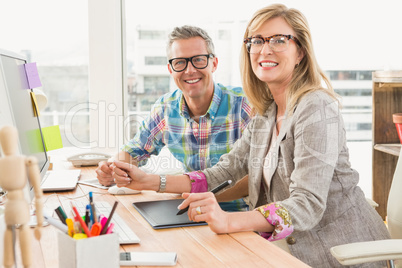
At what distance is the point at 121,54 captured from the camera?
9.53 ft

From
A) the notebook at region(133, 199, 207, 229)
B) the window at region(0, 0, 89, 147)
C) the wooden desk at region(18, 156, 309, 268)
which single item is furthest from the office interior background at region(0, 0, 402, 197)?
the wooden desk at region(18, 156, 309, 268)

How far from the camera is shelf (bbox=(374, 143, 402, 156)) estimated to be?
7.80 feet

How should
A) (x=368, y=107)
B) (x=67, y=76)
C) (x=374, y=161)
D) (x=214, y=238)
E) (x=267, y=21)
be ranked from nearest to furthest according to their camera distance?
(x=214, y=238)
(x=267, y=21)
(x=374, y=161)
(x=67, y=76)
(x=368, y=107)

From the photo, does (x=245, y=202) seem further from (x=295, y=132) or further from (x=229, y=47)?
(x=229, y=47)

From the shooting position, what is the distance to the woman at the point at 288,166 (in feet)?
3.96

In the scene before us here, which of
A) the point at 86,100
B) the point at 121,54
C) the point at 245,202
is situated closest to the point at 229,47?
the point at 121,54

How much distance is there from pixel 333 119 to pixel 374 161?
1416mm

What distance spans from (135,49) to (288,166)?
1876 mm

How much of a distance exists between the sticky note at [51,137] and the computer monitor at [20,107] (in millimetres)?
86

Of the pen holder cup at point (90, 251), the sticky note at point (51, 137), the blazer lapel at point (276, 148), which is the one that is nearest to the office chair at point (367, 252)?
the blazer lapel at point (276, 148)

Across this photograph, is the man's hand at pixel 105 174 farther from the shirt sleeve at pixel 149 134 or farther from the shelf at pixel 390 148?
the shelf at pixel 390 148

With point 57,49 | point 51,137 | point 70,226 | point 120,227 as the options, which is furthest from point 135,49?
point 70,226

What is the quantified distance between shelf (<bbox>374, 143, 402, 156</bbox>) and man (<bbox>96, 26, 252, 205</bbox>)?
0.92 m

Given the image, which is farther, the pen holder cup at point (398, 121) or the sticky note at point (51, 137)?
the pen holder cup at point (398, 121)
